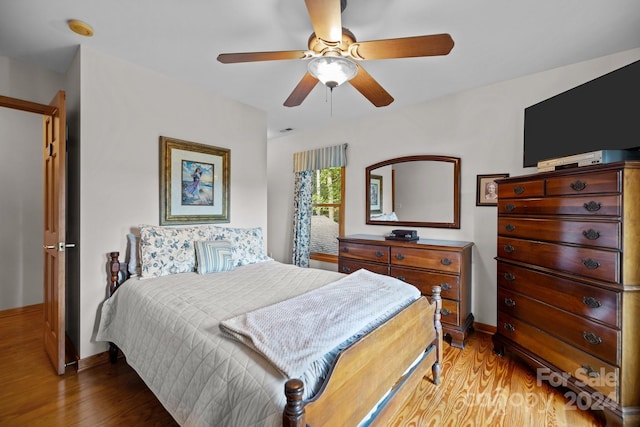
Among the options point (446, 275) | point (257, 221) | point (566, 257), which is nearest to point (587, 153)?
point (566, 257)

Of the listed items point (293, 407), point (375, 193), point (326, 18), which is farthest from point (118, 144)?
point (375, 193)

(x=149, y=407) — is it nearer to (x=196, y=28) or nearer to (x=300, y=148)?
(x=196, y=28)

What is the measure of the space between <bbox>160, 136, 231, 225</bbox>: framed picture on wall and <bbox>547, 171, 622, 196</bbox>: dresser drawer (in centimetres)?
297

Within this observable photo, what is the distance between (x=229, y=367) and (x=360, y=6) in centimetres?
208

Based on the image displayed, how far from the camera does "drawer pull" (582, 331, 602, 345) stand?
1724mm

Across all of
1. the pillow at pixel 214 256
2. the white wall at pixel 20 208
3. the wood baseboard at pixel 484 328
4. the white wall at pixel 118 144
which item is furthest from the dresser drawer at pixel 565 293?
the white wall at pixel 20 208

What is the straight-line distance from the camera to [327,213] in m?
4.50

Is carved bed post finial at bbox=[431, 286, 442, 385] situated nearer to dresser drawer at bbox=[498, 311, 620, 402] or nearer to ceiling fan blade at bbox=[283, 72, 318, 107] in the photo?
dresser drawer at bbox=[498, 311, 620, 402]

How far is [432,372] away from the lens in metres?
2.11

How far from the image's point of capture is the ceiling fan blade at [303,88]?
6.52 feet

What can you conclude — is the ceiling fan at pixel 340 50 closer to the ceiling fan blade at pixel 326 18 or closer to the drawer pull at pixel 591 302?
the ceiling fan blade at pixel 326 18

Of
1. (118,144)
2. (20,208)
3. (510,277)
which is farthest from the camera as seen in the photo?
(20,208)

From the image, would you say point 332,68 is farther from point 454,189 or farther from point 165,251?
point 454,189

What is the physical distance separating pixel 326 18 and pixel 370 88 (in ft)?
2.50
